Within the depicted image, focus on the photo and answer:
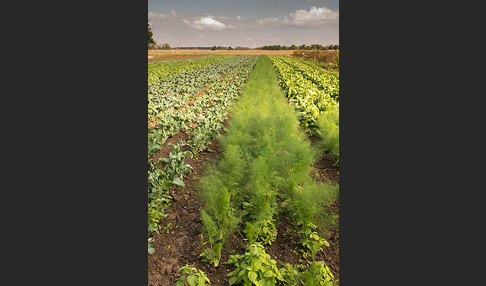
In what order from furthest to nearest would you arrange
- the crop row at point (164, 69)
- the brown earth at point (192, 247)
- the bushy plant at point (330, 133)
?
the crop row at point (164, 69)
the bushy plant at point (330, 133)
the brown earth at point (192, 247)

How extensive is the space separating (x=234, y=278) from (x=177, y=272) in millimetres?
583

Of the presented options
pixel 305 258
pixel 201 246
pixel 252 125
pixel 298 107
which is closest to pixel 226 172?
pixel 201 246

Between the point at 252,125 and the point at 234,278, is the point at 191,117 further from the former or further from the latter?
the point at 234,278

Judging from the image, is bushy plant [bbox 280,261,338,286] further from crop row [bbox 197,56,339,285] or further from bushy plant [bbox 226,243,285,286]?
bushy plant [bbox 226,243,285,286]

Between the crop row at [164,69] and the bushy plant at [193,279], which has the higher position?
the crop row at [164,69]

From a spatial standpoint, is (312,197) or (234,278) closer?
(234,278)

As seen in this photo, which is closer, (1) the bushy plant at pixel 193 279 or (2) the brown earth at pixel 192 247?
(1) the bushy plant at pixel 193 279

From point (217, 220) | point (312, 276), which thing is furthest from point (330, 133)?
point (312, 276)

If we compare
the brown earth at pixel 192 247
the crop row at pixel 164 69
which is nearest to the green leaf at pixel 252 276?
the brown earth at pixel 192 247

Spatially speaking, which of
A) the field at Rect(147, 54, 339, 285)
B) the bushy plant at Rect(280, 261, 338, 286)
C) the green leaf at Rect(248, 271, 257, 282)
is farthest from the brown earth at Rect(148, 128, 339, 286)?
the green leaf at Rect(248, 271, 257, 282)

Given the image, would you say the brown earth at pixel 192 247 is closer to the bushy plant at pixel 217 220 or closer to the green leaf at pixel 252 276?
the bushy plant at pixel 217 220

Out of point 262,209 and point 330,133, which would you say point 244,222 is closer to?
point 262,209

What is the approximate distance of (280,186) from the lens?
12.8ft

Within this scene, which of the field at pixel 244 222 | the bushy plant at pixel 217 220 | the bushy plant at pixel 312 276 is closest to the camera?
the bushy plant at pixel 312 276
